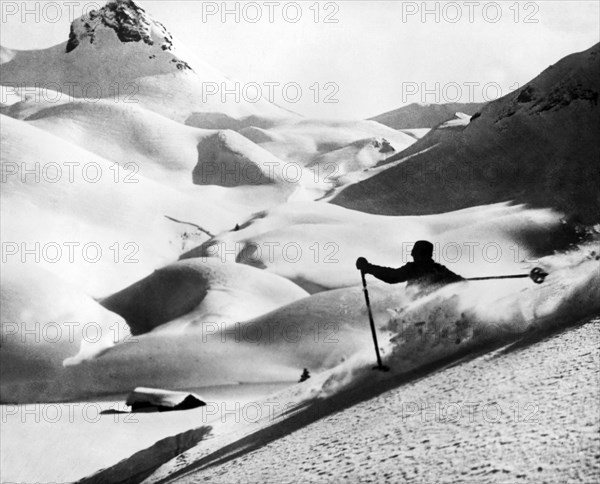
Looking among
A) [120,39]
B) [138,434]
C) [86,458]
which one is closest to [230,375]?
[138,434]

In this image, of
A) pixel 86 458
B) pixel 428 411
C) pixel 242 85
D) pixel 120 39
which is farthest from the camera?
pixel 242 85

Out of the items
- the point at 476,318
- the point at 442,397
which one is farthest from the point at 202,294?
the point at 442,397

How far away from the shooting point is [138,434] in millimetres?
12188

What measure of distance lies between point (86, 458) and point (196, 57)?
92.1 metres

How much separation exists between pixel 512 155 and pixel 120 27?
211 ft

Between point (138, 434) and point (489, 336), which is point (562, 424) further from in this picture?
point (138, 434)

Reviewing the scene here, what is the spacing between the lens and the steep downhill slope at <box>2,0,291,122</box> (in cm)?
8600

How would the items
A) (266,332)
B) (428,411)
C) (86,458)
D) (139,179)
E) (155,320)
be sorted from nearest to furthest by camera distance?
(428,411), (86,458), (266,332), (155,320), (139,179)

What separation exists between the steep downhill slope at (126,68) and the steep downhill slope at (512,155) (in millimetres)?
39164

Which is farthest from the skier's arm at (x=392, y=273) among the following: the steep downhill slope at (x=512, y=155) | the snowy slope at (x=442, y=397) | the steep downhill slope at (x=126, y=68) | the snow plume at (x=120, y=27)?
the snow plume at (x=120, y=27)

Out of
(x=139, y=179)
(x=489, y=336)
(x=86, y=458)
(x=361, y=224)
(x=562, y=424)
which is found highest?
(x=139, y=179)

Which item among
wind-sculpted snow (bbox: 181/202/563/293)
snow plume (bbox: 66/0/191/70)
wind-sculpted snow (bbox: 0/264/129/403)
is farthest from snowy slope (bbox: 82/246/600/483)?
snow plume (bbox: 66/0/191/70)

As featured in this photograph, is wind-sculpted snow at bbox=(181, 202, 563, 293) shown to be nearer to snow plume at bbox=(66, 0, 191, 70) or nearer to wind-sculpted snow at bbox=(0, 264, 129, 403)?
wind-sculpted snow at bbox=(0, 264, 129, 403)

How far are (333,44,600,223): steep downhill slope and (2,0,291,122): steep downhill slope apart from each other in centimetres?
3916
